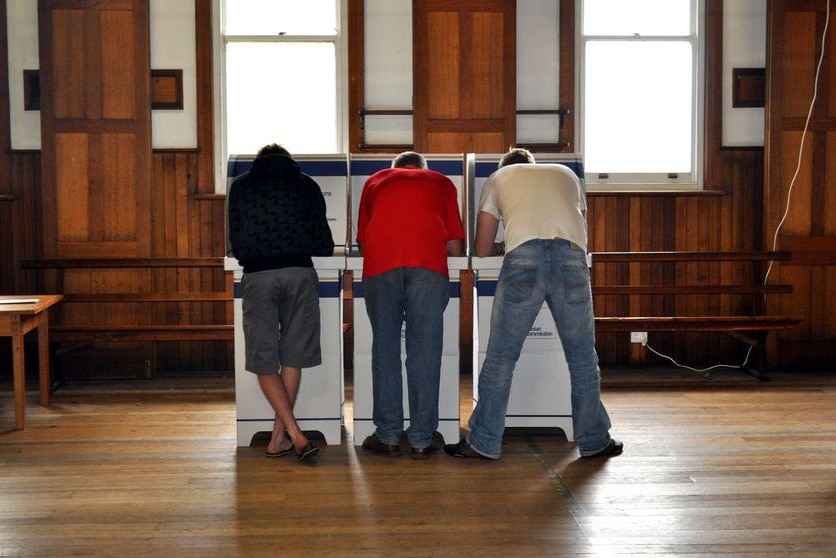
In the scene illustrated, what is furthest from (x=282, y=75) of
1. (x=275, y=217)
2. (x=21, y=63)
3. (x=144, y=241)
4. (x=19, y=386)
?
(x=19, y=386)

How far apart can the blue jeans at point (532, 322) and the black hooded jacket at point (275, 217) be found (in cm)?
87

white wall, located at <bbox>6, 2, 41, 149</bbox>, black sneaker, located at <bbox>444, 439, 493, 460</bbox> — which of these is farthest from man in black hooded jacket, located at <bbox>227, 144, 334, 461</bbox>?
white wall, located at <bbox>6, 2, 41, 149</bbox>

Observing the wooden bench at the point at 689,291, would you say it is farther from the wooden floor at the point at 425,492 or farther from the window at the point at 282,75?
the window at the point at 282,75

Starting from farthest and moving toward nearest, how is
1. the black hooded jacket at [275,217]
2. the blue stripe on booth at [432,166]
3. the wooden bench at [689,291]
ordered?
the wooden bench at [689,291] < the blue stripe on booth at [432,166] < the black hooded jacket at [275,217]

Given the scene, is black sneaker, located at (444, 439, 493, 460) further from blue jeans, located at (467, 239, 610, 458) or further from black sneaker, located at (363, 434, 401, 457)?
black sneaker, located at (363, 434, 401, 457)

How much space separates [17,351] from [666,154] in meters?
4.39

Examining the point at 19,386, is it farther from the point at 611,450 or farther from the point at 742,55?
the point at 742,55

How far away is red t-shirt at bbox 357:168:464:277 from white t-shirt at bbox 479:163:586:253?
0.26 metres

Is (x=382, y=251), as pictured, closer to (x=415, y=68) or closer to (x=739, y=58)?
(x=415, y=68)

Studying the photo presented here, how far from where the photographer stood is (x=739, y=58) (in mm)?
6371

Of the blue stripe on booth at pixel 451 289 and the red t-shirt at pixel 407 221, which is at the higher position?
the red t-shirt at pixel 407 221

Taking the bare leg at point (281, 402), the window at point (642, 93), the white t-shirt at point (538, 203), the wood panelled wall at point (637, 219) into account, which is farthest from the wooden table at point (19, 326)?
the window at point (642, 93)

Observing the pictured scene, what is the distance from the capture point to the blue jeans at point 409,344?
161 inches

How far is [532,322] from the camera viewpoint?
4.05 metres
